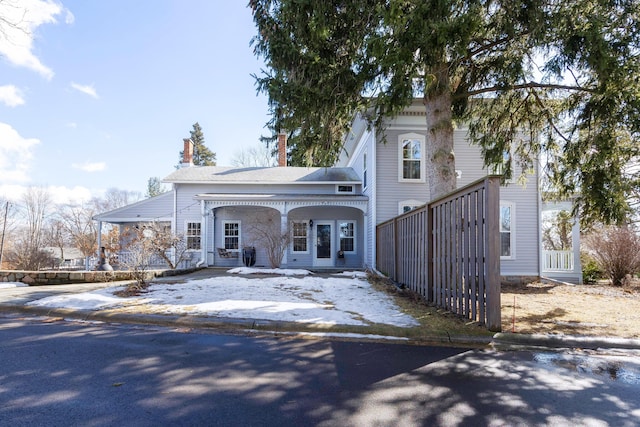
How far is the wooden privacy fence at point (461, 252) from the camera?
452 cm

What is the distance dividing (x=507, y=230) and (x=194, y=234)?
12746 mm

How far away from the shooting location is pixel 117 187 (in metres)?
42.8

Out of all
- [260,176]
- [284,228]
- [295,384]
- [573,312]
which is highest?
[260,176]

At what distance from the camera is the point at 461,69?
7.96 metres

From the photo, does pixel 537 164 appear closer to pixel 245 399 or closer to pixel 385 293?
pixel 385 293

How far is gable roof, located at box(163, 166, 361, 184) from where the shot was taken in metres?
15.7

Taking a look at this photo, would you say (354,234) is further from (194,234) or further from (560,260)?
(560,260)

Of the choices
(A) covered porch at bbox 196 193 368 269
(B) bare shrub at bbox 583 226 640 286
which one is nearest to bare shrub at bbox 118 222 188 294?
(A) covered porch at bbox 196 193 368 269

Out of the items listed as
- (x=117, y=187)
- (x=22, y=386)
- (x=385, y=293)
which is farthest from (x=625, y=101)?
(x=117, y=187)

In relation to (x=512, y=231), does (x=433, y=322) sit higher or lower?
lower

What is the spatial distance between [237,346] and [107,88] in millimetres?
14149

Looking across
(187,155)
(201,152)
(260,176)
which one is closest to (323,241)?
(260,176)

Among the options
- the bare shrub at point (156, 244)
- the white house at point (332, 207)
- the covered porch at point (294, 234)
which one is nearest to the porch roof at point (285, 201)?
the white house at point (332, 207)

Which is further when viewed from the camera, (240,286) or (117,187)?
(117,187)
